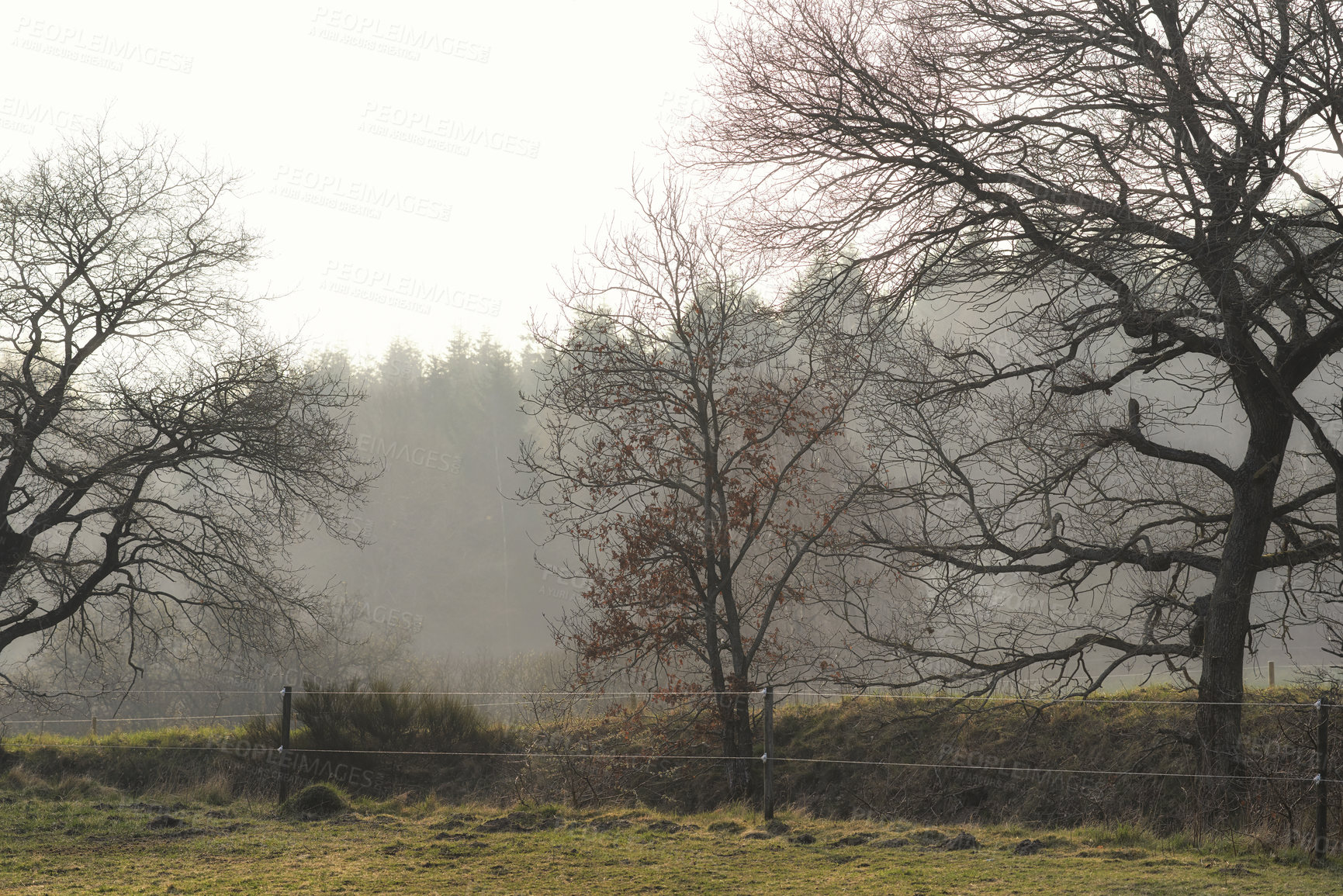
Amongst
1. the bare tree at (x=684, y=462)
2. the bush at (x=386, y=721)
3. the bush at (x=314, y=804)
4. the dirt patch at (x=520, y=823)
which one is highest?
the bare tree at (x=684, y=462)

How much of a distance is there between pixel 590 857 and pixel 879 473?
7188mm

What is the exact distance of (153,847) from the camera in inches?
296

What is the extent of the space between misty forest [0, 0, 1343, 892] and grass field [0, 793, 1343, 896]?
0.33 feet

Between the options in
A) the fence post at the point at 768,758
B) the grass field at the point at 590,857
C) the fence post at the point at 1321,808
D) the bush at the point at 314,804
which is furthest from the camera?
the bush at the point at 314,804

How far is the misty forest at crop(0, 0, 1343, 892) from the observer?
7.51 m

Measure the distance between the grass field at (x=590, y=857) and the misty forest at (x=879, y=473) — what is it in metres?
0.10

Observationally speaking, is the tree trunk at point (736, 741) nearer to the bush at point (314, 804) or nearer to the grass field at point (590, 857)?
the grass field at point (590, 857)

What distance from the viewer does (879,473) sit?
503 inches

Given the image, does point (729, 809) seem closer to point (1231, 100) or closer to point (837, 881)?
point (837, 881)

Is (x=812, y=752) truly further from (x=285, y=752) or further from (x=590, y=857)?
(x=285, y=752)

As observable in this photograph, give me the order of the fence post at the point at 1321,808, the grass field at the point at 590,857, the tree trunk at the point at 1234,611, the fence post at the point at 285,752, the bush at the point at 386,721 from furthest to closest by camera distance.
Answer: the bush at the point at 386,721
the fence post at the point at 285,752
the tree trunk at the point at 1234,611
the fence post at the point at 1321,808
the grass field at the point at 590,857

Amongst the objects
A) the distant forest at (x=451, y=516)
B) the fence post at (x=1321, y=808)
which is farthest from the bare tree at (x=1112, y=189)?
the distant forest at (x=451, y=516)

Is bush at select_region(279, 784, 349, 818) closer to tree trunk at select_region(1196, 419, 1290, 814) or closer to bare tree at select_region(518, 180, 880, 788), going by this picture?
bare tree at select_region(518, 180, 880, 788)

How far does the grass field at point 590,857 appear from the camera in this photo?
19.7ft
